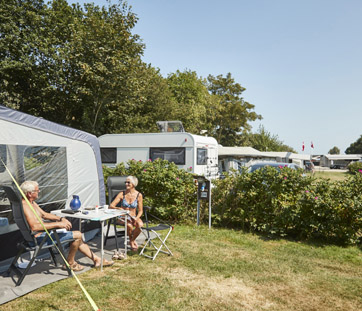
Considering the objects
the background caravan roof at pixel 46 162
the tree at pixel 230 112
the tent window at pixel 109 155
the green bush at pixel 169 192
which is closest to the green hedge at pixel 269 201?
the green bush at pixel 169 192

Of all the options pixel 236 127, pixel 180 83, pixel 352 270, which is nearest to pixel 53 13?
pixel 180 83

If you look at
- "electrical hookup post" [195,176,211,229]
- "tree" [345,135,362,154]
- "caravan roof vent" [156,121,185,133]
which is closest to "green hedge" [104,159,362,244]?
"electrical hookup post" [195,176,211,229]

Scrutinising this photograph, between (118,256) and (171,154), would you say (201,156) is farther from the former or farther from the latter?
(118,256)

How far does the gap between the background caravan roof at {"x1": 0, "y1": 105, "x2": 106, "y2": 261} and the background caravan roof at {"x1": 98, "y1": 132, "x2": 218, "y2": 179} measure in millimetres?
4736

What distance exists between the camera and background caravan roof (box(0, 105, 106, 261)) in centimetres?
416

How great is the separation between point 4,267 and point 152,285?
1.93 meters

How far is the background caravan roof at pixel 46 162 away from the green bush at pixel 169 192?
1.24m

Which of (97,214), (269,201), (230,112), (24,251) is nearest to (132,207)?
(97,214)

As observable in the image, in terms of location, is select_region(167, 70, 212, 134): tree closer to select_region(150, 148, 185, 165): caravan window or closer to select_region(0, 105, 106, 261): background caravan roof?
select_region(150, 148, 185, 165): caravan window

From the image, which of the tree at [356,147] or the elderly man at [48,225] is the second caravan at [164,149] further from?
the tree at [356,147]

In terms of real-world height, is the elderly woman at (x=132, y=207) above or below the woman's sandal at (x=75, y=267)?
above

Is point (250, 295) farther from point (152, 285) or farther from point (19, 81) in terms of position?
point (19, 81)

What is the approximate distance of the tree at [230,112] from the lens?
3453 centimetres

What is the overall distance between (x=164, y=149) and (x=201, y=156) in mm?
1331
